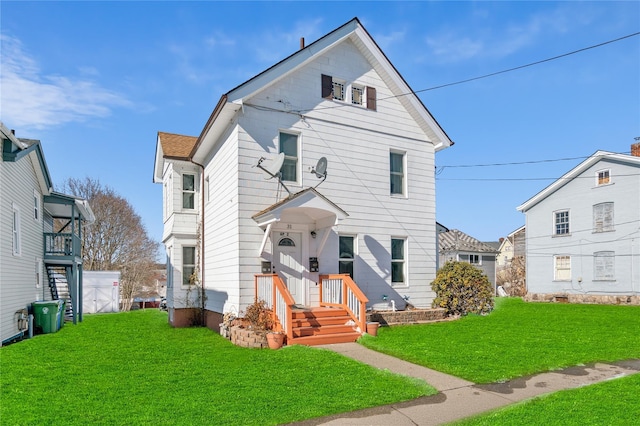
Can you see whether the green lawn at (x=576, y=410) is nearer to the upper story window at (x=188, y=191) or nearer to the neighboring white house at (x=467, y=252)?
the upper story window at (x=188, y=191)

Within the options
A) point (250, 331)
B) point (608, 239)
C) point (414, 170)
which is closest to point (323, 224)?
point (250, 331)

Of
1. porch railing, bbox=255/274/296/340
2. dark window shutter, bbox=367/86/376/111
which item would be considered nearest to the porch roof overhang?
porch railing, bbox=255/274/296/340

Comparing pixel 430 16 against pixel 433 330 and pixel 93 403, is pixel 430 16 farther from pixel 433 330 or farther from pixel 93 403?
pixel 93 403

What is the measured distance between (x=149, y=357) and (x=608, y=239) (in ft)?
81.6

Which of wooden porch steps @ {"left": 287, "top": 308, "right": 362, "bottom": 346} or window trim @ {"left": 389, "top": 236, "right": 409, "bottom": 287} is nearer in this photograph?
Answer: wooden porch steps @ {"left": 287, "top": 308, "right": 362, "bottom": 346}

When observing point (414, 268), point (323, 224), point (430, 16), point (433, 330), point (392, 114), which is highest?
point (430, 16)

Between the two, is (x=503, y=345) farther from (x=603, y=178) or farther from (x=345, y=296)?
(x=603, y=178)

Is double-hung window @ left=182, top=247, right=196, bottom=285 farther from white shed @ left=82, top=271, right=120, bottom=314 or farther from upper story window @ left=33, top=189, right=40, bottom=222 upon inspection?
white shed @ left=82, top=271, right=120, bottom=314

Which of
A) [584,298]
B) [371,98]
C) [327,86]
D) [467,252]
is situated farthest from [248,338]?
[467,252]

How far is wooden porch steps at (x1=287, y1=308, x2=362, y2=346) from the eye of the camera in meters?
9.84

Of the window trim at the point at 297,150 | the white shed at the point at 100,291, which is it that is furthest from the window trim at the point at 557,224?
the white shed at the point at 100,291

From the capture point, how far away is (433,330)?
11.3m

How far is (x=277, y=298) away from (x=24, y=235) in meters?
9.65

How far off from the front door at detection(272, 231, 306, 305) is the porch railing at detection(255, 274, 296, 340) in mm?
774
